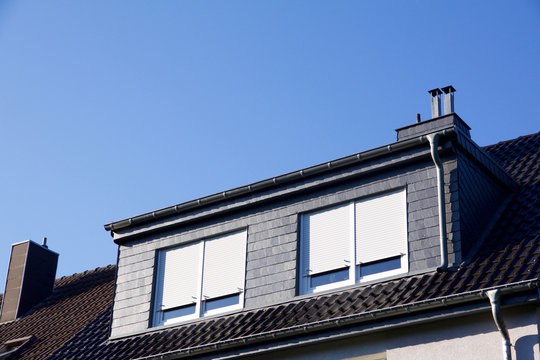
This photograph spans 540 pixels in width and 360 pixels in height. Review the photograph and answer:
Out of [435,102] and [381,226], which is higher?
[435,102]

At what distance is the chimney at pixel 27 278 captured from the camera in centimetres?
2327

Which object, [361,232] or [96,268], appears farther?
[96,268]

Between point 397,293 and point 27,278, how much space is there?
1337cm

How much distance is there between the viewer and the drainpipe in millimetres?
13445

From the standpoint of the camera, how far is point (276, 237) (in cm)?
1557

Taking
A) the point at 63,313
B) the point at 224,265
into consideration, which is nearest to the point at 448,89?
the point at 224,265

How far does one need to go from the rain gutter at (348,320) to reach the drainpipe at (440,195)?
126 cm

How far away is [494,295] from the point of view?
1160cm

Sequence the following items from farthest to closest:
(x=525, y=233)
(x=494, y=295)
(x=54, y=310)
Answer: (x=54, y=310) < (x=525, y=233) < (x=494, y=295)

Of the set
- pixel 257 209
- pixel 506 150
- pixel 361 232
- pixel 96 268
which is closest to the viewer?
pixel 361 232

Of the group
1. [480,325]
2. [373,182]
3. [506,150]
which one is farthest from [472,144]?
[480,325]

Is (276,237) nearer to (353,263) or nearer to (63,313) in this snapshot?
(353,263)

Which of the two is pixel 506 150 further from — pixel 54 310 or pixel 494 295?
pixel 54 310

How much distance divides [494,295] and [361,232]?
132 inches
